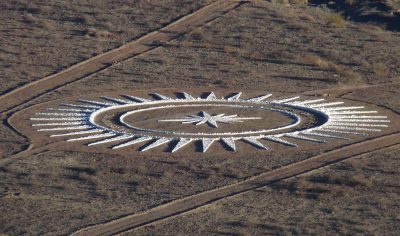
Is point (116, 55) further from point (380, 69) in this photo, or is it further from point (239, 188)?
point (239, 188)

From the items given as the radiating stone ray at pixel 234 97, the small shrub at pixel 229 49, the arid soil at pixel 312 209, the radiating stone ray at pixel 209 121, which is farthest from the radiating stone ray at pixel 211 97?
the arid soil at pixel 312 209

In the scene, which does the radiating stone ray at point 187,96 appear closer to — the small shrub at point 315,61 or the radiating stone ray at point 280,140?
the radiating stone ray at point 280,140

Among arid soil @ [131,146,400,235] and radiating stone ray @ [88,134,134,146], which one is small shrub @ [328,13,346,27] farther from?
arid soil @ [131,146,400,235]

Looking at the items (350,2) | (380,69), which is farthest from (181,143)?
(350,2)

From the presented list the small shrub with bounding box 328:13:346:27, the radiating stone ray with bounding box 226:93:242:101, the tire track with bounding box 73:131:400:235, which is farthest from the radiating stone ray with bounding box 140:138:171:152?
the small shrub with bounding box 328:13:346:27

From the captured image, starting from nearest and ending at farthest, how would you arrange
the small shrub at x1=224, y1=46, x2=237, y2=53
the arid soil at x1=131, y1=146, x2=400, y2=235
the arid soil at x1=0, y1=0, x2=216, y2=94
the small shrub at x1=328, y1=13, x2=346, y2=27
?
the arid soil at x1=131, y1=146, x2=400, y2=235 < the arid soil at x1=0, y1=0, x2=216, y2=94 < the small shrub at x1=224, y1=46, x2=237, y2=53 < the small shrub at x1=328, y1=13, x2=346, y2=27
